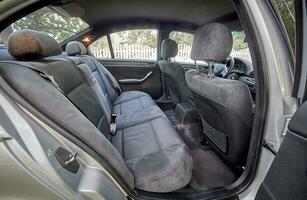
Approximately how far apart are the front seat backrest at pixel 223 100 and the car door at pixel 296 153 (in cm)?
34

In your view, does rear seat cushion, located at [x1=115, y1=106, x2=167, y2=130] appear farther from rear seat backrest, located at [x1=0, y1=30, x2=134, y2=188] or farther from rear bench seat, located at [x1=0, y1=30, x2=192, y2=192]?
rear seat backrest, located at [x1=0, y1=30, x2=134, y2=188]

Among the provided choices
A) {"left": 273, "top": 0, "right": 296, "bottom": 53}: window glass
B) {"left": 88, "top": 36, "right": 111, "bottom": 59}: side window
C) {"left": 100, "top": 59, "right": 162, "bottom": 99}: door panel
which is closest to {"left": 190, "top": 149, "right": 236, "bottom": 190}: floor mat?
{"left": 273, "top": 0, "right": 296, "bottom": 53}: window glass

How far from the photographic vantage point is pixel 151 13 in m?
3.04

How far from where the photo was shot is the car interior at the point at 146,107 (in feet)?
3.12

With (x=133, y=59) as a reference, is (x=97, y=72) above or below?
above

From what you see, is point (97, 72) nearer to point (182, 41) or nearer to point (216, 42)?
point (182, 41)

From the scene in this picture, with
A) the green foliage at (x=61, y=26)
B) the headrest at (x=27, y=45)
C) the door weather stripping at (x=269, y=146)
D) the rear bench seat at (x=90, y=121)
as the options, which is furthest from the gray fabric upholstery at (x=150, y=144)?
the green foliage at (x=61, y=26)

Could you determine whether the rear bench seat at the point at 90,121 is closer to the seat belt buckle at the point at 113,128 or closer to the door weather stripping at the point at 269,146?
the seat belt buckle at the point at 113,128

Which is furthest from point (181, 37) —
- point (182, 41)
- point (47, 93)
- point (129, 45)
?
point (47, 93)

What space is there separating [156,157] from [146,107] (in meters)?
1.02

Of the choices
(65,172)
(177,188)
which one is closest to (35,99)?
(65,172)

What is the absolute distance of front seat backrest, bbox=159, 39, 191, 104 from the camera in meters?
2.61

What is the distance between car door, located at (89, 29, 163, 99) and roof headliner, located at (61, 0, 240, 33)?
17 cm

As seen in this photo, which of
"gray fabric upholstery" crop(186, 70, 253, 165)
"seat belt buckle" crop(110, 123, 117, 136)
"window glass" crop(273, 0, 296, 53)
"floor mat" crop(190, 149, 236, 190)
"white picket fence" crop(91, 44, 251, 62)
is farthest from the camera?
"white picket fence" crop(91, 44, 251, 62)
